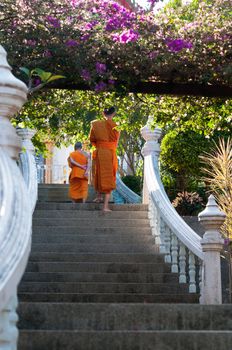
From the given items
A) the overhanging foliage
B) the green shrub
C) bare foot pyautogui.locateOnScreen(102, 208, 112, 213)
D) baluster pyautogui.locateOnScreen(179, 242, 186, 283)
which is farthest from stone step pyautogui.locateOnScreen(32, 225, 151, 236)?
the green shrub

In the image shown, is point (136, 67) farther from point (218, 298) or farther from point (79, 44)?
point (218, 298)

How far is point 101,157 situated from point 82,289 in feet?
11.9

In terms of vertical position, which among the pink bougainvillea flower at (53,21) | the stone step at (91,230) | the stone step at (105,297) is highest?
the pink bougainvillea flower at (53,21)

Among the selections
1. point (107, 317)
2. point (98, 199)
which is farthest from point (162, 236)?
point (107, 317)

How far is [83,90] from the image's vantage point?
11969mm

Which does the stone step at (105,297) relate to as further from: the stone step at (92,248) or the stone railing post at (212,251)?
the stone step at (92,248)

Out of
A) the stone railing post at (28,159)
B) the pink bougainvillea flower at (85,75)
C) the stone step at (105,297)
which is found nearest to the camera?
the stone step at (105,297)

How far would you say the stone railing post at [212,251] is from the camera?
33.2 ft

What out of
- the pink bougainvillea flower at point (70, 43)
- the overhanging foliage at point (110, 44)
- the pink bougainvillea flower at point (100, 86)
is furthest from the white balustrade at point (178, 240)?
the pink bougainvillea flower at point (70, 43)

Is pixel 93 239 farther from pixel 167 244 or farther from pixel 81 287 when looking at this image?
pixel 81 287

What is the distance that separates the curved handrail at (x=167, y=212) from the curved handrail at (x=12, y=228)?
16.3ft

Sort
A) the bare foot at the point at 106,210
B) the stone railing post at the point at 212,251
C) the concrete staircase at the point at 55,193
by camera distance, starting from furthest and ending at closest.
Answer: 1. the concrete staircase at the point at 55,193
2. the bare foot at the point at 106,210
3. the stone railing post at the point at 212,251

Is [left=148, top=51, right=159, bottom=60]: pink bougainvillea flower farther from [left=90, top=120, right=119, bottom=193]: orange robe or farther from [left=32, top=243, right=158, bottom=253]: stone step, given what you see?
[left=90, top=120, right=119, bottom=193]: orange robe

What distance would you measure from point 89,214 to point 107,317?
6.26 meters
